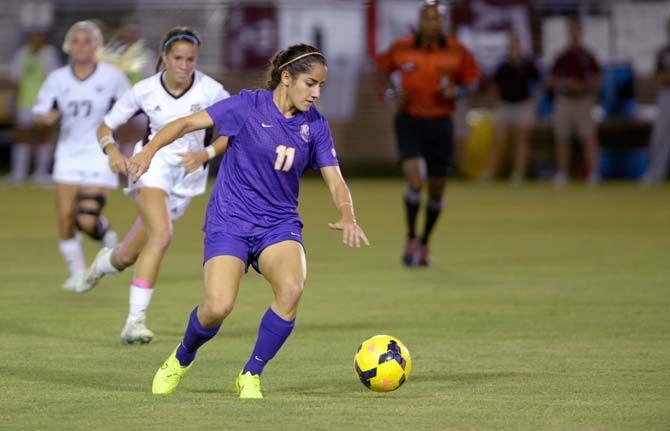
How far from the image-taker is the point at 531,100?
25703 mm

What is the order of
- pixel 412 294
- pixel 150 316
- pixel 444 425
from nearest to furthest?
pixel 444 425 < pixel 150 316 < pixel 412 294

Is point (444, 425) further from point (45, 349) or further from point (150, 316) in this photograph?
point (150, 316)

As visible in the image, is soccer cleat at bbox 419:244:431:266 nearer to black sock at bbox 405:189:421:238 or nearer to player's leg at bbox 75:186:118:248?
black sock at bbox 405:189:421:238

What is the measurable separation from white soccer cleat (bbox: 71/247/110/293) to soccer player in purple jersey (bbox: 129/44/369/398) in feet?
9.71

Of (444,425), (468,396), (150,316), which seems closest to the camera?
(444,425)

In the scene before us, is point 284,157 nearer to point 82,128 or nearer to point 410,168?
point 82,128

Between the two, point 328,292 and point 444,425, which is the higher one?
point 444,425

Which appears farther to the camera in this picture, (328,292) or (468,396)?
(328,292)

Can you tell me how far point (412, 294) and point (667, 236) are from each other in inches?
244

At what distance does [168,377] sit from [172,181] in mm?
2567

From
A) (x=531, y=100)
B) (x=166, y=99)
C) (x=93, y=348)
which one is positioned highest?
(x=166, y=99)

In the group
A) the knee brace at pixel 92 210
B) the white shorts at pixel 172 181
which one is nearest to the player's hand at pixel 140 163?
the white shorts at pixel 172 181

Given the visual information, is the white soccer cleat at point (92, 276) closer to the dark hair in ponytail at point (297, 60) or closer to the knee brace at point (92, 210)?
the knee brace at point (92, 210)

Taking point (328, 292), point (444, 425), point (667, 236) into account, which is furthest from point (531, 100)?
point (444, 425)
